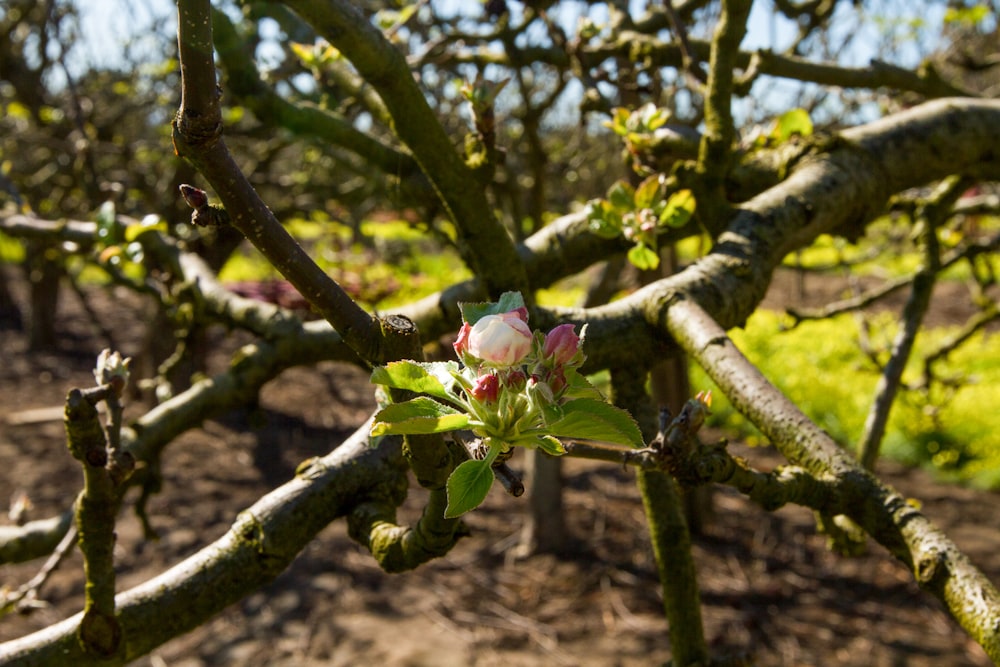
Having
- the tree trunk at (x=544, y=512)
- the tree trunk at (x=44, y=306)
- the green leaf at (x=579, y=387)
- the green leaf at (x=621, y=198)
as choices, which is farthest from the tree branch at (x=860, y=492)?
the tree trunk at (x=44, y=306)

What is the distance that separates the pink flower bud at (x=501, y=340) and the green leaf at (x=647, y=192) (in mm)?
838

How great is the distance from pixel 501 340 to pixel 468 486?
143 mm

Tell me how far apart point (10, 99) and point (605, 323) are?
7061 mm

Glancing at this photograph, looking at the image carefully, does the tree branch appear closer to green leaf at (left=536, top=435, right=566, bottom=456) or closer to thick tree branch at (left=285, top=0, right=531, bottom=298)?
thick tree branch at (left=285, top=0, right=531, bottom=298)

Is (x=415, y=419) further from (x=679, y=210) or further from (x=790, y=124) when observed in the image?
(x=790, y=124)

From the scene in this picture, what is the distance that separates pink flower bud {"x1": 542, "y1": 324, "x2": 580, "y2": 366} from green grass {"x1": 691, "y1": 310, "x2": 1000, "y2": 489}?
455 cm

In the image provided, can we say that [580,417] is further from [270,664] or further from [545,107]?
[270,664]

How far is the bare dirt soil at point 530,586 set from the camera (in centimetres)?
387

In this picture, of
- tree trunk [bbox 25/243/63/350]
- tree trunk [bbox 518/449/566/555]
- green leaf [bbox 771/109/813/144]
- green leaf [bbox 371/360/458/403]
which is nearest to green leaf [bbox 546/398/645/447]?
green leaf [bbox 371/360/458/403]

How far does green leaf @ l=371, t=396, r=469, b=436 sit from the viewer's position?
69cm

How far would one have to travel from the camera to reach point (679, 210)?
146 centimetres

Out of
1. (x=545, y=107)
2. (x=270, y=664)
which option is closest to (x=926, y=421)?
(x=545, y=107)

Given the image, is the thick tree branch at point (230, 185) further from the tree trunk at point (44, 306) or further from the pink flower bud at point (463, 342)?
the tree trunk at point (44, 306)

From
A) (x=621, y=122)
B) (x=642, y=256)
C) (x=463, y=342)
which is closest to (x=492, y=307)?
(x=463, y=342)
